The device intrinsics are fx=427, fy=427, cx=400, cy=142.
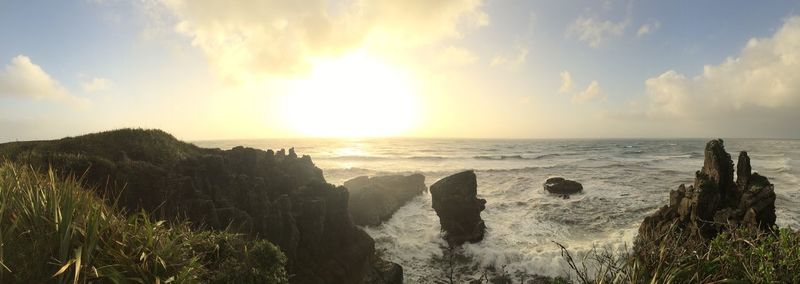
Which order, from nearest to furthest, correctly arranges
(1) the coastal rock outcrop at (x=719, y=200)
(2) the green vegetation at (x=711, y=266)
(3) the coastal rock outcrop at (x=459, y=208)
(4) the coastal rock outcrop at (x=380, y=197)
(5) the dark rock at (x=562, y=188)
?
(2) the green vegetation at (x=711, y=266) → (1) the coastal rock outcrop at (x=719, y=200) → (3) the coastal rock outcrop at (x=459, y=208) → (4) the coastal rock outcrop at (x=380, y=197) → (5) the dark rock at (x=562, y=188)

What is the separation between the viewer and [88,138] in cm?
2269

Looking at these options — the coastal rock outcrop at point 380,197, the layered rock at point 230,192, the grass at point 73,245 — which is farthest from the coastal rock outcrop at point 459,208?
the grass at point 73,245

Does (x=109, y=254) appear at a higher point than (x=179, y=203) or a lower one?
higher

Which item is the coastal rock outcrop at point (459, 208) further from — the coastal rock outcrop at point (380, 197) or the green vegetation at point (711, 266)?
the green vegetation at point (711, 266)

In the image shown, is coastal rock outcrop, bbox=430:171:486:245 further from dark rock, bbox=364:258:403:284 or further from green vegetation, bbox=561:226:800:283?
green vegetation, bbox=561:226:800:283

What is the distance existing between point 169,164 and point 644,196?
4022 cm

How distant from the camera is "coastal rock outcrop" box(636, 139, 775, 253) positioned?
867 inches

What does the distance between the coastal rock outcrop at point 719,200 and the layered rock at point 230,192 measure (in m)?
15.6

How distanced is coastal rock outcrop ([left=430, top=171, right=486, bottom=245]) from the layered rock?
722 cm

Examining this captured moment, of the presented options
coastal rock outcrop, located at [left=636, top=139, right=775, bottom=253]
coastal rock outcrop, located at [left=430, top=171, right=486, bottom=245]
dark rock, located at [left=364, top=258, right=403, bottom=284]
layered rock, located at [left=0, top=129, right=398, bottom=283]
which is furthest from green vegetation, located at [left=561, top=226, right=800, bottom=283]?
coastal rock outcrop, located at [left=430, top=171, right=486, bottom=245]

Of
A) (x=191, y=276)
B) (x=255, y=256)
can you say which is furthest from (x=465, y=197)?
(x=191, y=276)

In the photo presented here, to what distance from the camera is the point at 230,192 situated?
1933cm

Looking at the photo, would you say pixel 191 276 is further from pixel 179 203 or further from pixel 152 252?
pixel 179 203

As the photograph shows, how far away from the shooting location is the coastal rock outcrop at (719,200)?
72.2 ft
